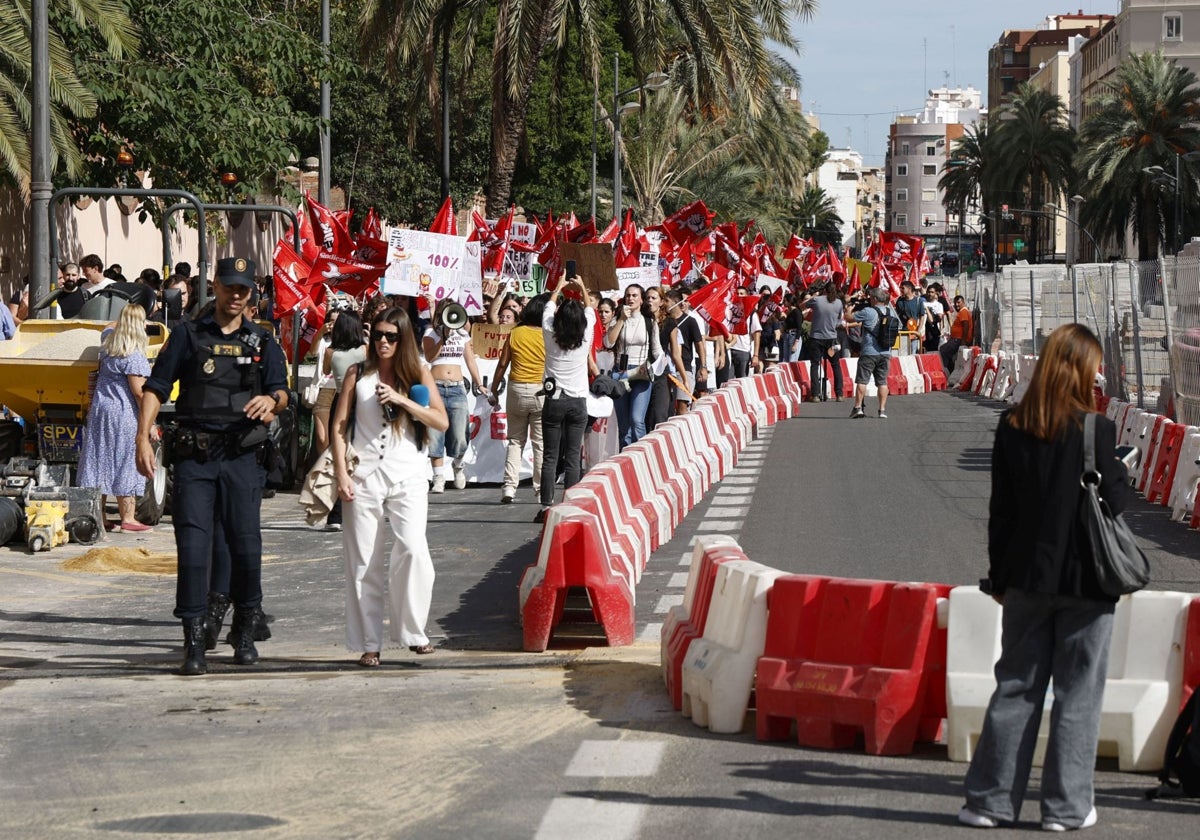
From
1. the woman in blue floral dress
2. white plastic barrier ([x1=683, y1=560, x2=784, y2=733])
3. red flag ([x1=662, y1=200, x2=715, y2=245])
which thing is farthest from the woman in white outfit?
red flag ([x1=662, y1=200, x2=715, y2=245])

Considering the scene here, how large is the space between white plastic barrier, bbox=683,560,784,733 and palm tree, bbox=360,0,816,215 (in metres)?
21.2

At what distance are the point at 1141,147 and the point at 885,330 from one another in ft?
176

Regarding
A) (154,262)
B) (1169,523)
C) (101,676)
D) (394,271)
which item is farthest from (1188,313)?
(154,262)

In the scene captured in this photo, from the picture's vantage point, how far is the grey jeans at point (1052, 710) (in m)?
5.81

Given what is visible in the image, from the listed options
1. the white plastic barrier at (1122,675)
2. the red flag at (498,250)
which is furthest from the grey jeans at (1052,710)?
the red flag at (498,250)

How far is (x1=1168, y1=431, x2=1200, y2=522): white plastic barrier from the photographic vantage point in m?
14.9

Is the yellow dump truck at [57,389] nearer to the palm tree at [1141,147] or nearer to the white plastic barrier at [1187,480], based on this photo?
the white plastic barrier at [1187,480]

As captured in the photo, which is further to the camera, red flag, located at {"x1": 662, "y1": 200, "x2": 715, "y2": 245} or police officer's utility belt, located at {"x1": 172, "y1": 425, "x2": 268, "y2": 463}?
red flag, located at {"x1": 662, "y1": 200, "x2": 715, "y2": 245}

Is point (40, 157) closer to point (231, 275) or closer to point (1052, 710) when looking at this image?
point (231, 275)

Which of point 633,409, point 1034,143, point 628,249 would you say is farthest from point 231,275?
point 1034,143

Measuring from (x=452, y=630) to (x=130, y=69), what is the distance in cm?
1644

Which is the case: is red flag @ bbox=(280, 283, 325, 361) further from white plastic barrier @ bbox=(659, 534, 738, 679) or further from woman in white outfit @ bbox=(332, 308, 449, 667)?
white plastic barrier @ bbox=(659, 534, 738, 679)

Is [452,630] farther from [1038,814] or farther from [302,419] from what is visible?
[302,419]

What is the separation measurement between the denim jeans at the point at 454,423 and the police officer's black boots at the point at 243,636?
7441 millimetres
